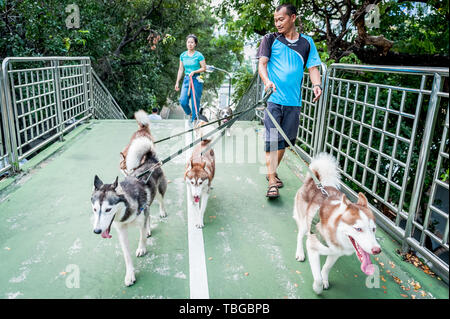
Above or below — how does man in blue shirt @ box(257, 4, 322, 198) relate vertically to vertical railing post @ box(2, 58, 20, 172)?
above

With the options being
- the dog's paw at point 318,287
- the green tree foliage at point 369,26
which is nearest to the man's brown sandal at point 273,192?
the dog's paw at point 318,287

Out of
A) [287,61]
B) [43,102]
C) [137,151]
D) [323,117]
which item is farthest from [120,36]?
[137,151]

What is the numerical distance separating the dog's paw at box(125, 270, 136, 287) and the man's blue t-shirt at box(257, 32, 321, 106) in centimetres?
272

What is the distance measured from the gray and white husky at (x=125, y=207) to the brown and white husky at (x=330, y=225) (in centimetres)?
151

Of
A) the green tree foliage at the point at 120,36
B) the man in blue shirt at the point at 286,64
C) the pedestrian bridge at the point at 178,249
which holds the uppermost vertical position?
the green tree foliage at the point at 120,36

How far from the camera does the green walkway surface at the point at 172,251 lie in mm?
2574

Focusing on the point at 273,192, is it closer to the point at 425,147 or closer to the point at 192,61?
the point at 425,147

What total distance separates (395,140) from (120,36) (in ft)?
45.9

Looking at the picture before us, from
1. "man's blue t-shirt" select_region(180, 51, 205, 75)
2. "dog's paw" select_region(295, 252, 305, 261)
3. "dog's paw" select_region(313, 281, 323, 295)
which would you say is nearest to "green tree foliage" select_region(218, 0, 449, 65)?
"man's blue t-shirt" select_region(180, 51, 205, 75)

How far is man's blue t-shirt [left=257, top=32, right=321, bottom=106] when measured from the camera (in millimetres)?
3955

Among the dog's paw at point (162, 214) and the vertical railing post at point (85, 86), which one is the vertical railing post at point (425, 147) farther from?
the vertical railing post at point (85, 86)

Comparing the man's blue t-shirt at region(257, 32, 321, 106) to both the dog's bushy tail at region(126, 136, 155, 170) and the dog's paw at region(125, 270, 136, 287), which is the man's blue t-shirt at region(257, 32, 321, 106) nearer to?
the dog's bushy tail at region(126, 136, 155, 170)

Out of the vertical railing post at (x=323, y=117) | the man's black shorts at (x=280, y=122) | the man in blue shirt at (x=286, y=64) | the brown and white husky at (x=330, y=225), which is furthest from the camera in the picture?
the vertical railing post at (x=323, y=117)
